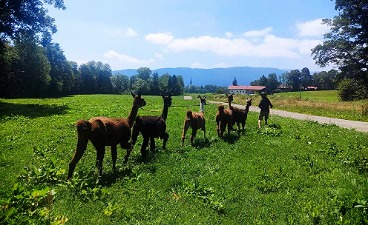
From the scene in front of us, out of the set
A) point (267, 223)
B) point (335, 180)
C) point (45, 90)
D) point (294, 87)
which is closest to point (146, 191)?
point (267, 223)

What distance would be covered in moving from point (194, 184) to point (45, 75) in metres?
77.4

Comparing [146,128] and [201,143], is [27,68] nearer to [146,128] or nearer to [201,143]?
[201,143]

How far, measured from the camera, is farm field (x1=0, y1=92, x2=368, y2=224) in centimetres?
749

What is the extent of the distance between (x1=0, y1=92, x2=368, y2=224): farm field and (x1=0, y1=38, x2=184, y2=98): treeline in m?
33.3

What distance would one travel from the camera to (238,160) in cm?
1344

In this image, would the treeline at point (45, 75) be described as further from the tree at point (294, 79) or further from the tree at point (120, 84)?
the tree at point (294, 79)

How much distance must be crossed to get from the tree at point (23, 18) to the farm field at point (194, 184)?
2519cm

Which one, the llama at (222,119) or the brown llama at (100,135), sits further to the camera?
the llama at (222,119)

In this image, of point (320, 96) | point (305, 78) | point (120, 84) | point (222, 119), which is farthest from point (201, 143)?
point (305, 78)

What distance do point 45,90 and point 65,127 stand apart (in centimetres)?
6980

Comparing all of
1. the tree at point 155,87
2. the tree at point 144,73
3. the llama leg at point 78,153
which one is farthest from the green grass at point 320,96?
the tree at point 144,73

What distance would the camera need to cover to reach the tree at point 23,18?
36250 mm

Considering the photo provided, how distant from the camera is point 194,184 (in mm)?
9969

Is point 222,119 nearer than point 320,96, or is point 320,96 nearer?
point 222,119
